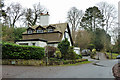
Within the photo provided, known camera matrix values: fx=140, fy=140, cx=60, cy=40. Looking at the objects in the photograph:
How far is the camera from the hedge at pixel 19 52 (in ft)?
47.2

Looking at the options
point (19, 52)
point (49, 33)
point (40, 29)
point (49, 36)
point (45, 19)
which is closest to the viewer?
point (19, 52)

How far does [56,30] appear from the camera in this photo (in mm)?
27688

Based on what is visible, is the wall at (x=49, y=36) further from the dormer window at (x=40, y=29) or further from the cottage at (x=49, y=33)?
the dormer window at (x=40, y=29)

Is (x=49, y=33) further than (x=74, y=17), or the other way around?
(x=74, y=17)

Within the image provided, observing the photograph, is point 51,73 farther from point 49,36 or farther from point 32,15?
point 32,15

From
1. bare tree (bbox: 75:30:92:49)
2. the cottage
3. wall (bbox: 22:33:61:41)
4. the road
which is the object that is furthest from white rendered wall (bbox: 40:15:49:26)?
the road

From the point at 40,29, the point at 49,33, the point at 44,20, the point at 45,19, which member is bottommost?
the point at 49,33

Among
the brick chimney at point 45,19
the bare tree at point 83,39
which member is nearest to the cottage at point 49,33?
the brick chimney at point 45,19

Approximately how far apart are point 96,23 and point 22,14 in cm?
2255

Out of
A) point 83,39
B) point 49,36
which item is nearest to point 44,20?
point 49,36

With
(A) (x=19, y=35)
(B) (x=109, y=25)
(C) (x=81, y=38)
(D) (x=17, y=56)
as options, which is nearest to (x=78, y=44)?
Result: (C) (x=81, y=38)

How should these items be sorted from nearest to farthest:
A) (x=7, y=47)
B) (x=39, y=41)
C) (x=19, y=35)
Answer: (x=7, y=47) → (x=39, y=41) → (x=19, y=35)

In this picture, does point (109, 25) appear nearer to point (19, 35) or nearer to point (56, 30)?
point (56, 30)

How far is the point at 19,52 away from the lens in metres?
14.9
